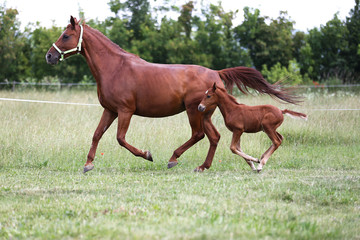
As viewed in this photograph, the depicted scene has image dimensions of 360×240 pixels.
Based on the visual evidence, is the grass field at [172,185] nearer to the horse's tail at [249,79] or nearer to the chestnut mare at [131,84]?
the chestnut mare at [131,84]

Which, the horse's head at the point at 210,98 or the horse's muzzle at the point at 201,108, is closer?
the horse's muzzle at the point at 201,108

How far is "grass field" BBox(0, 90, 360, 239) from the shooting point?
4.50m

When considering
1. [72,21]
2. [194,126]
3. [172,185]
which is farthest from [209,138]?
[72,21]

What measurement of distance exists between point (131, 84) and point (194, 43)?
1926 centimetres

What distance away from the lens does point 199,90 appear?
8.20 m

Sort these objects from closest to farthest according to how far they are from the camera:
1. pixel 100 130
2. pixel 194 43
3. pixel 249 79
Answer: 1. pixel 100 130
2. pixel 249 79
3. pixel 194 43

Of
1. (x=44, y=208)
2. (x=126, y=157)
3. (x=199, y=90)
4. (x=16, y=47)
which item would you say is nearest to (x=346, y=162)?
(x=199, y=90)

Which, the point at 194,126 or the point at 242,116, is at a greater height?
the point at 242,116

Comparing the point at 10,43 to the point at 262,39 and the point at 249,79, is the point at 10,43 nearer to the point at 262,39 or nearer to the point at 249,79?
the point at 262,39

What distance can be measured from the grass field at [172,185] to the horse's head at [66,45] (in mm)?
1961

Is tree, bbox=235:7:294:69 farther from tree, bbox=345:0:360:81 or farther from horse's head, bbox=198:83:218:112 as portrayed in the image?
horse's head, bbox=198:83:218:112

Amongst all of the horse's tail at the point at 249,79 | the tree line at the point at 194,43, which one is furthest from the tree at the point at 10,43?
the horse's tail at the point at 249,79

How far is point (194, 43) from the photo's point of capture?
88.1 ft

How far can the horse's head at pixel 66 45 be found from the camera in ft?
26.2
